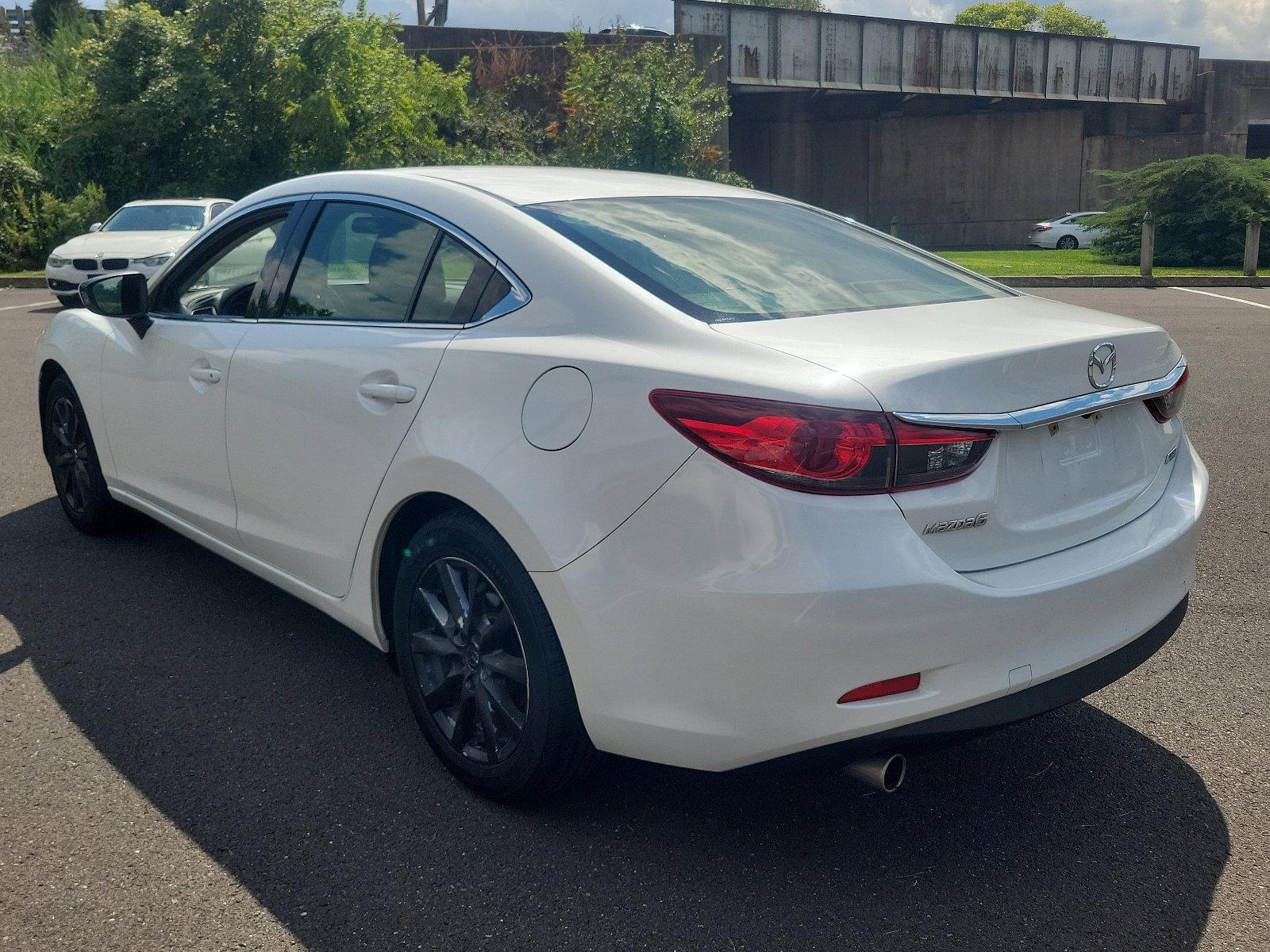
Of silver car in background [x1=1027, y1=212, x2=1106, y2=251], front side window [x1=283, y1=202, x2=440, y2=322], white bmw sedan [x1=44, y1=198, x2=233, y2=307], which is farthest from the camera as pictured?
silver car in background [x1=1027, y1=212, x2=1106, y2=251]

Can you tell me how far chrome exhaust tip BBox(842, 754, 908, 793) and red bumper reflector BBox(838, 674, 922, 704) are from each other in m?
0.15

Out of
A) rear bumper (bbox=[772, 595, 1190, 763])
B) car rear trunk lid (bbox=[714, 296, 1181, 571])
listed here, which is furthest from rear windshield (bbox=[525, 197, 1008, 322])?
rear bumper (bbox=[772, 595, 1190, 763])

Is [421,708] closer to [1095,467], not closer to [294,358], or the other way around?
[294,358]

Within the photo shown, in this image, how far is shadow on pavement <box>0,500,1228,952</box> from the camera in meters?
2.51

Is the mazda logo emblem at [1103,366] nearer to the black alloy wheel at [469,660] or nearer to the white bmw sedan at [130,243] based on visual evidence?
the black alloy wheel at [469,660]

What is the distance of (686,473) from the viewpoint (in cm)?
242

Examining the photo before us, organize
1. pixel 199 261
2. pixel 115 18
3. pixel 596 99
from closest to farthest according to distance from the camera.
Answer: pixel 199 261 → pixel 115 18 → pixel 596 99

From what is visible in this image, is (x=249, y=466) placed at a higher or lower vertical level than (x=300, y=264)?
lower

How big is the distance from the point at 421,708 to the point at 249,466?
1.02 meters

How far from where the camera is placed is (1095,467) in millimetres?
2740

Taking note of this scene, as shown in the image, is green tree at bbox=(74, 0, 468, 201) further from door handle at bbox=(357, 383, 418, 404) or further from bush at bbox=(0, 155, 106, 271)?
door handle at bbox=(357, 383, 418, 404)

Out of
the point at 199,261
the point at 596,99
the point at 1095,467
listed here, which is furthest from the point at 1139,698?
the point at 596,99

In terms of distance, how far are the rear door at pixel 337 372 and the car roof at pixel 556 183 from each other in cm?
19

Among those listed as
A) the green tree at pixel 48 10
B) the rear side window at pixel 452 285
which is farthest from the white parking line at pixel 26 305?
the green tree at pixel 48 10
